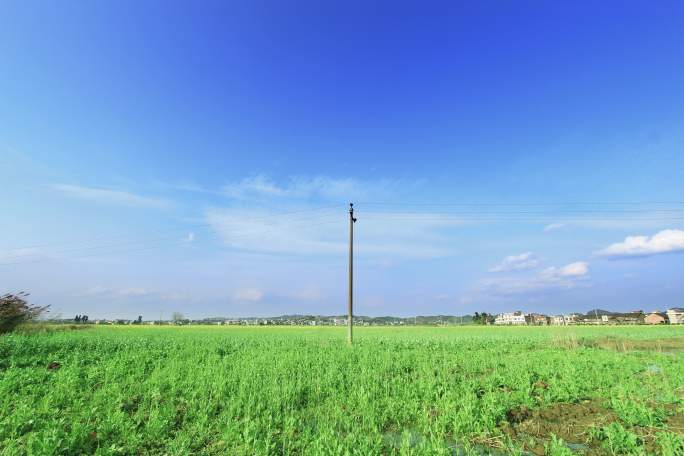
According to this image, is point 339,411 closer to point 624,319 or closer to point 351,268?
point 351,268

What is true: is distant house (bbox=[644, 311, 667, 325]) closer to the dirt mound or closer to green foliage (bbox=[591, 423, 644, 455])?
the dirt mound

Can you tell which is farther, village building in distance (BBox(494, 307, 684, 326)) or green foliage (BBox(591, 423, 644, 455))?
village building in distance (BBox(494, 307, 684, 326))

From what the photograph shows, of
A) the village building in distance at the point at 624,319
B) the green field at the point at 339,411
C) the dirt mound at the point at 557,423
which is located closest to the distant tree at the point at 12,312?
the green field at the point at 339,411

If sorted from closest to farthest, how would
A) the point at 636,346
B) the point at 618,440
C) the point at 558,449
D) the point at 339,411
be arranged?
the point at 558,449
the point at 618,440
the point at 339,411
the point at 636,346

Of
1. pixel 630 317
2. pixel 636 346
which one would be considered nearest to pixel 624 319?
pixel 630 317

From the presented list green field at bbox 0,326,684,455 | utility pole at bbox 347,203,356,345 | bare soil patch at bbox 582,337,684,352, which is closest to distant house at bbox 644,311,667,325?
bare soil patch at bbox 582,337,684,352

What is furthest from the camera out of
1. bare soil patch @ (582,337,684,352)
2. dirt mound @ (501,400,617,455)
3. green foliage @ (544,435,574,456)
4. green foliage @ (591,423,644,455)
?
bare soil patch @ (582,337,684,352)

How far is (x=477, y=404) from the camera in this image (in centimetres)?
895

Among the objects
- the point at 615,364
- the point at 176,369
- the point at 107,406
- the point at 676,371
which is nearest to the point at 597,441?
the point at 676,371

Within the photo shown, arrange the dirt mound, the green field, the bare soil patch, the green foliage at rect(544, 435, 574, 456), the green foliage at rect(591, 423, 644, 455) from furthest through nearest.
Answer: the bare soil patch < the dirt mound < the green field < the green foliage at rect(591, 423, 644, 455) < the green foliage at rect(544, 435, 574, 456)

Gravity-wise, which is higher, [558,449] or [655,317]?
[558,449]

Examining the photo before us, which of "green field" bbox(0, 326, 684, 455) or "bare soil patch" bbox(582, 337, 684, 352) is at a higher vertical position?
"green field" bbox(0, 326, 684, 455)

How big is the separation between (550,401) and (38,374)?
16.2m

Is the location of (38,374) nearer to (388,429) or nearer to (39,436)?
(39,436)
